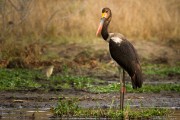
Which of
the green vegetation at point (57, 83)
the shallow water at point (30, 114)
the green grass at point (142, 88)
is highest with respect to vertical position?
the green vegetation at point (57, 83)

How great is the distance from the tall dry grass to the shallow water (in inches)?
287

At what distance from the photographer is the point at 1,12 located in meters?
14.6

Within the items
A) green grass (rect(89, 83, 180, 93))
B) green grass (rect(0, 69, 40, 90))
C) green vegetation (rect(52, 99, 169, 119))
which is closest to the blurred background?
green grass (rect(0, 69, 40, 90))

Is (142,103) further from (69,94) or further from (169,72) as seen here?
(169,72)

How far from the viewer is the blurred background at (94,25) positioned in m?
16.3

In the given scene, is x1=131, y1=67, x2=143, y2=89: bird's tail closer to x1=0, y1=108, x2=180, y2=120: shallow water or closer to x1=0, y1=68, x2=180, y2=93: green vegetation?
x1=0, y1=108, x2=180, y2=120: shallow water

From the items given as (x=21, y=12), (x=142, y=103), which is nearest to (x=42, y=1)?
(x=21, y=12)

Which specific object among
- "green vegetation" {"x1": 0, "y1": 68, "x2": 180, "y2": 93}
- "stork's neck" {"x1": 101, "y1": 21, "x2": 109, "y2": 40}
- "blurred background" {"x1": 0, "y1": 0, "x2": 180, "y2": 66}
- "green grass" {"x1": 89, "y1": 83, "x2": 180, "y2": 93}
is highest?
"blurred background" {"x1": 0, "y1": 0, "x2": 180, "y2": 66}

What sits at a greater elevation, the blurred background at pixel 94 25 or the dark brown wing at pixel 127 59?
the blurred background at pixel 94 25

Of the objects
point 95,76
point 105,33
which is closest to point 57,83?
point 95,76

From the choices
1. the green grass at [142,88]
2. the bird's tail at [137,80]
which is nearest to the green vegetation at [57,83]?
the green grass at [142,88]

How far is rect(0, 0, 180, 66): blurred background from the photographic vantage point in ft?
Result: 53.4

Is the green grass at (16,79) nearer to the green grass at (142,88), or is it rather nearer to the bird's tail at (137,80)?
the green grass at (142,88)

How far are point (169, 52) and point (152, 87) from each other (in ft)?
16.1
